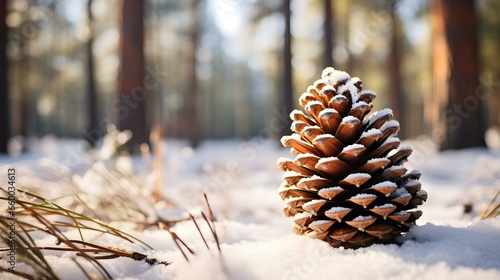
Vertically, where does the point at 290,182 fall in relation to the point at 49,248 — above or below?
above

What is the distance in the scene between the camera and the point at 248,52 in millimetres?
18359

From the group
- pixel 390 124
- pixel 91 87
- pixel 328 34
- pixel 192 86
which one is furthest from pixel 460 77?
pixel 91 87

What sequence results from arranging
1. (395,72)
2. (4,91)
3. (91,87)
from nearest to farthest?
1. (4,91)
2. (91,87)
3. (395,72)

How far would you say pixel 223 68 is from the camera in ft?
111

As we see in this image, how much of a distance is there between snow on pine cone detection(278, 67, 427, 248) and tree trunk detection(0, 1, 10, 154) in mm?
9222

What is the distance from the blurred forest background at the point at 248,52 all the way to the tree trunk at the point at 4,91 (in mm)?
23

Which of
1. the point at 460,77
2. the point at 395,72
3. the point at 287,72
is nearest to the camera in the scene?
the point at 460,77

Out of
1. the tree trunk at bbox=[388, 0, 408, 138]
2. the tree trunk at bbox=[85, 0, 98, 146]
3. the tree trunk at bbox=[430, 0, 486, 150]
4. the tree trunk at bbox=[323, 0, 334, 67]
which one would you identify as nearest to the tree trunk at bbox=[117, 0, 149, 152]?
the tree trunk at bbox=[323, 0, 334, 67]

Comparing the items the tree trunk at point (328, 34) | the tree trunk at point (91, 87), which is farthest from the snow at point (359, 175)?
the tree trunk at point (91, 87)

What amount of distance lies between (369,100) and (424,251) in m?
0.50

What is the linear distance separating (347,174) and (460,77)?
5197mm

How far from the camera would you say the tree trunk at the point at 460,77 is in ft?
17.6

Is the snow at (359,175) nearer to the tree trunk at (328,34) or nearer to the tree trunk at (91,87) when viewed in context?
the tree trunk at (328,34)

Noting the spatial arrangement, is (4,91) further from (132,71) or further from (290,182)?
(290,182)
